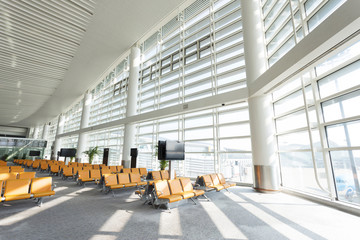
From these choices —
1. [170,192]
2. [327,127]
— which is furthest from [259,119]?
[170,192]

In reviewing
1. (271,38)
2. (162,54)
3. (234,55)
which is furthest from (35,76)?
(271,38)

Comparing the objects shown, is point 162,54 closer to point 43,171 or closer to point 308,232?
point 308,232

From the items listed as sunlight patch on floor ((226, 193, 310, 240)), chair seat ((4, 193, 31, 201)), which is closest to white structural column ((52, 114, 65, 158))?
chair seat ((4, 193, 31, 201))

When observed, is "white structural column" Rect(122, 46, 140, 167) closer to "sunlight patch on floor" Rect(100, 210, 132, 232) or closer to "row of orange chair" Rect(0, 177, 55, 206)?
"row of orange chair" Rect(0, 177, 55, 206)

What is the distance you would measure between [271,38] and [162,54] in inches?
311

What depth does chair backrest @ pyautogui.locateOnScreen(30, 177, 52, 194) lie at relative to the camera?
4.91m

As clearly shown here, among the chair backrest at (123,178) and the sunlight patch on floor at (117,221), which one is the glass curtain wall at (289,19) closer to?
the sunlight patch on floor at (117,221)

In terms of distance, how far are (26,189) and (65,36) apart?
10.2 meters

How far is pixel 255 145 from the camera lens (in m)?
7.04

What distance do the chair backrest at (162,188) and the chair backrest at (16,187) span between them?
11.5 ft

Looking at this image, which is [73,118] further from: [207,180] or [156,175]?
[207,180]

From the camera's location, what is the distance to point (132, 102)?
13.5 meters

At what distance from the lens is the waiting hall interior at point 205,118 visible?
3727mm

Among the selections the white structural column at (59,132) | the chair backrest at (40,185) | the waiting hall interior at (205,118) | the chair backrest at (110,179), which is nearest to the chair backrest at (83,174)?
the waiting hall interior at (205,118)
